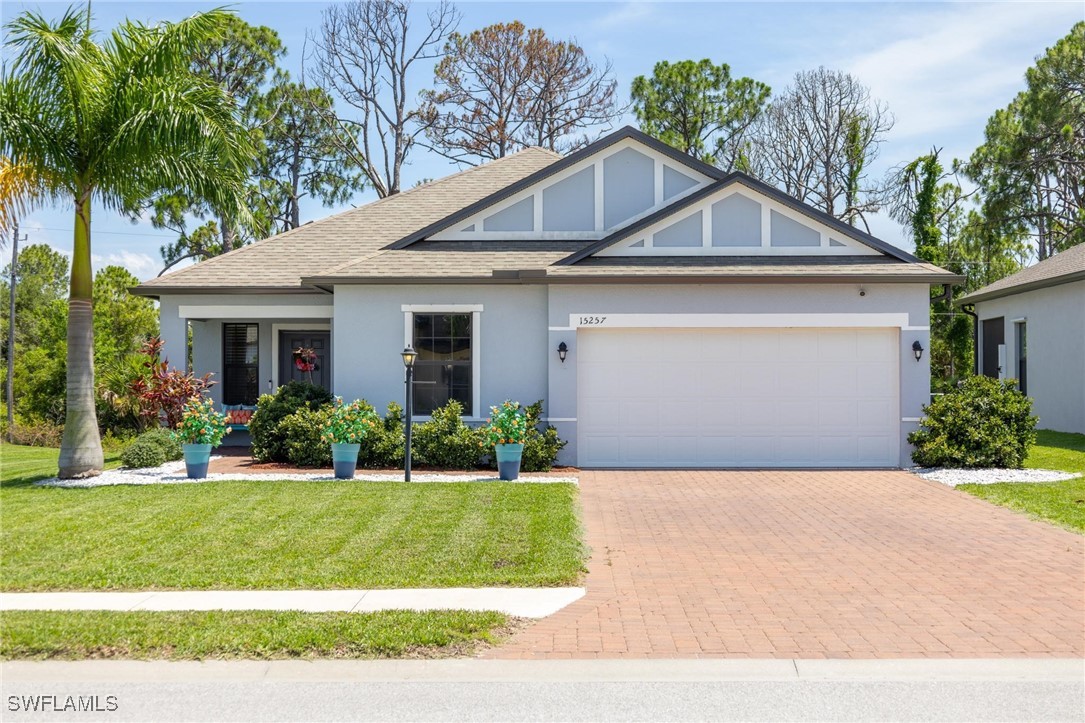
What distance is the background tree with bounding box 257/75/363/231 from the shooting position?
113ft

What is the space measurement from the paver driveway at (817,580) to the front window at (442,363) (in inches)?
161

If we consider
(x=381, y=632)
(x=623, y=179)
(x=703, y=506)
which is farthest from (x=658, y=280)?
(x=381, y=632)

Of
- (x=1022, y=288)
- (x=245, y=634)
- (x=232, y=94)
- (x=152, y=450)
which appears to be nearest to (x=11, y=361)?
(x=232, y=94)

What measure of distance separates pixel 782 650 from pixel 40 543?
7.61 m

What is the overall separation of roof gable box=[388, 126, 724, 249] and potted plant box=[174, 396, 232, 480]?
499 cm

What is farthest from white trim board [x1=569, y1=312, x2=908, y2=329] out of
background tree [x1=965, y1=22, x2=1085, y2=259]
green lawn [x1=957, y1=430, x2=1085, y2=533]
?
background tree [x1=965, y1=22, x2=1085, y2=259]

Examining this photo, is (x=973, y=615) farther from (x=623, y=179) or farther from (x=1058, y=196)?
(x=1058, y=196)

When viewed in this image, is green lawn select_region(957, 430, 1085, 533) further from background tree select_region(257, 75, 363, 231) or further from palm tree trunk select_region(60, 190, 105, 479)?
background tree select_region(257, 75, 363, 231)

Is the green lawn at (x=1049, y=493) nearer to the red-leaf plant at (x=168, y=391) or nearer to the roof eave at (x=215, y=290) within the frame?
the roof eave at (x=215, y=290)

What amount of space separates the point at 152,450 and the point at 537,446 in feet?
21.0

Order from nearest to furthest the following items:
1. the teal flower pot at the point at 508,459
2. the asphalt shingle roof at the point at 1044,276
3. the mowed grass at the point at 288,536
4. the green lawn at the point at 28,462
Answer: the mowed grass at the point at 288,536
the teal flower pot at the point at 508,459
the green lawn at the point at 28,462
the asphalt shingle roof at the point at 1044,276

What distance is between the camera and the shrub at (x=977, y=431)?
47.8ft

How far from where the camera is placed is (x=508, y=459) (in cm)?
1366

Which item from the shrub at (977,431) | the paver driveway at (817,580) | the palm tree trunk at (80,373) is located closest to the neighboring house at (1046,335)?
the shrub at (977,431)
